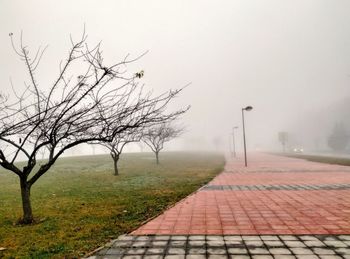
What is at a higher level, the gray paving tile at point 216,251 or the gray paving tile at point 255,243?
the gray paving tile at point 216,251

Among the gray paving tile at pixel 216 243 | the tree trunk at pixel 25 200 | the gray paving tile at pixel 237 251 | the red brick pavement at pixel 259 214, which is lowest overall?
the red brick pavement at pixel 259 214

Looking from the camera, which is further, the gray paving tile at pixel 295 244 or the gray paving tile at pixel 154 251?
the gray paving tile at pixel 295 244

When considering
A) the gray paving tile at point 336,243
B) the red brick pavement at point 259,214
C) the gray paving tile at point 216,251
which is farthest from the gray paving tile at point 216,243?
the gray paving tile at point 336,243

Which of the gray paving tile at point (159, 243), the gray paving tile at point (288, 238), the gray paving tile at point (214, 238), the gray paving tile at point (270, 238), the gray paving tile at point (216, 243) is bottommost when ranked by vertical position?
the gray paving tile at point (288, 238)

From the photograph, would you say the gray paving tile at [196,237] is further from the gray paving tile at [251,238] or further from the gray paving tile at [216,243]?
the gray paving tile at [251,238]

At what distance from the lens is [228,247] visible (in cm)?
604

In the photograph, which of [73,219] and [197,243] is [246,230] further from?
[73,219]

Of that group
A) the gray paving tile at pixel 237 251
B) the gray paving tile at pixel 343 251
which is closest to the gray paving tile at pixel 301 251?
the gray paving tile at pixel 343 251

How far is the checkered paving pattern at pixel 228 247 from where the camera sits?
18.3ft

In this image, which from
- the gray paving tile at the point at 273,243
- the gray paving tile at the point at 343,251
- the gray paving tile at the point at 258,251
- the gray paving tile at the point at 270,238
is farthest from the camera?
the gray paving tile at the point at 270,238

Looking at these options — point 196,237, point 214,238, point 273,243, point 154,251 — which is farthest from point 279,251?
point 154,251

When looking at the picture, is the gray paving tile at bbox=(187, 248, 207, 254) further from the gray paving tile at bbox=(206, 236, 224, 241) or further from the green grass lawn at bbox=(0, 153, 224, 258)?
the green grass lawn at bbox=(0, 153, 224, 258)

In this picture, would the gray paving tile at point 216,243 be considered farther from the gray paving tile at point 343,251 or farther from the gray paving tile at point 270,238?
the gray paving tile at point 343,251

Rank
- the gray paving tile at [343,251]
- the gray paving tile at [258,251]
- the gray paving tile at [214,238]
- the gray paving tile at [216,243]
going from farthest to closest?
the gray paving tile at [214,238] < the gray paving tile at [216,243] < the gray paving tile at [258,251] < the gray paving tile at [343,251]
